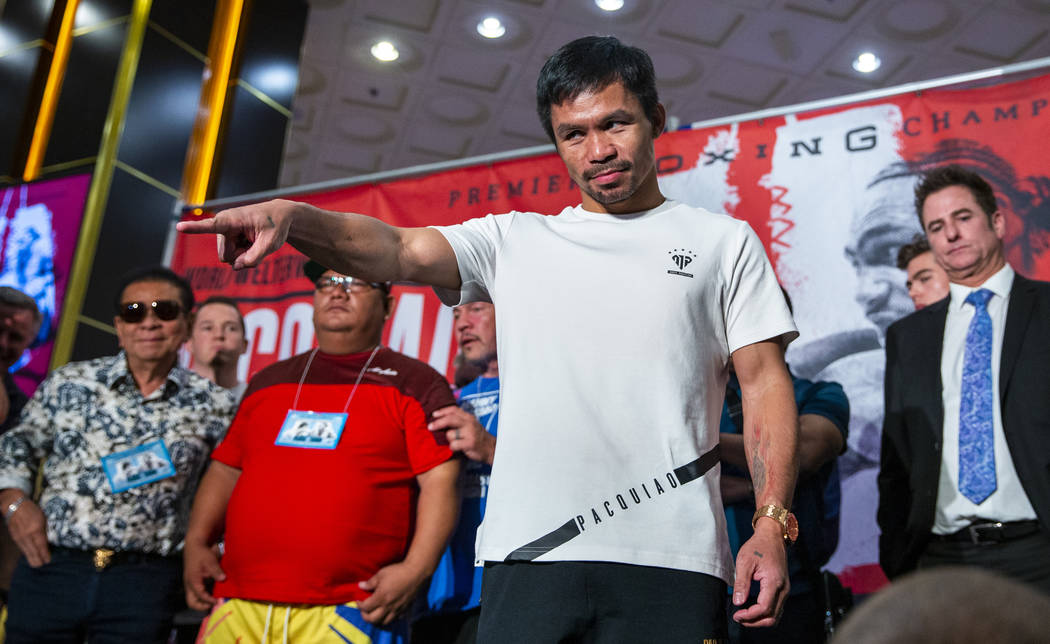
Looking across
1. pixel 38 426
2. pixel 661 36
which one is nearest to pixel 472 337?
pixel 38 426

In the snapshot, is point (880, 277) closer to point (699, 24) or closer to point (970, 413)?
point (970, 413)

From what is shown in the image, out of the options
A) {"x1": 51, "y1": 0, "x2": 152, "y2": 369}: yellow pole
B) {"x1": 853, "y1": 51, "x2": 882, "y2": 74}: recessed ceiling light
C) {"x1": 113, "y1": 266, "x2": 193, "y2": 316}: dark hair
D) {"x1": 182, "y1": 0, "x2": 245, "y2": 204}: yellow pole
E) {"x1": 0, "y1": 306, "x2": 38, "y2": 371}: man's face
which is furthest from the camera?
{"x1": 853, "y1": 51, "x2": 882, "y2": 74}: recessed ceiling light

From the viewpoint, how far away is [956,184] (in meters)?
2.73

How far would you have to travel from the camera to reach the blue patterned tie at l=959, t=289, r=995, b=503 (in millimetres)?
2287

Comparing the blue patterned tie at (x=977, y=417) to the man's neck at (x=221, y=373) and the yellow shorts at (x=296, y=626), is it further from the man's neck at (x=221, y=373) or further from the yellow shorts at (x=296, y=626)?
the man's neck at (x=221, y=373)

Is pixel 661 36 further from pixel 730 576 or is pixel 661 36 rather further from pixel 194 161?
pixel 730 576

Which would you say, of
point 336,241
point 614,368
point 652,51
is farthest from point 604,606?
point 652,51

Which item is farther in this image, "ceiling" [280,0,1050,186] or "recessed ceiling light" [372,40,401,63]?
"recessed ceiling light" [372,40,401,63]

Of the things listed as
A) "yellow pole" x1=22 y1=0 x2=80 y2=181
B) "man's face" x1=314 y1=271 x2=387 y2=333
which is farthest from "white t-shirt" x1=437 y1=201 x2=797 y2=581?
"yellow pole" x1=22 y1=0 x2=80 y2=181

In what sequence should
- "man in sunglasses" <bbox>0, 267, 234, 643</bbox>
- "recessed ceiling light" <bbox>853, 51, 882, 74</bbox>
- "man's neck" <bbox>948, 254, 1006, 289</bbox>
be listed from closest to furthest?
"man in sunglasses" <bbox>0, 267, 234, 643</bbox> → "man's neck" <bbox>948, 254, 1006, 289</bbox> → "recessed ceiling light" <bbox>853, 51, 882, 74</bbox>

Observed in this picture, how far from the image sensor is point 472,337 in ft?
9.62

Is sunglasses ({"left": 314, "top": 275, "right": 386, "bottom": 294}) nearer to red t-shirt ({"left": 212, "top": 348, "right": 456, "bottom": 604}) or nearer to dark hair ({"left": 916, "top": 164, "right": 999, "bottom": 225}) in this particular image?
red t-shirt ({"left": 212, "top": 348, "right": 456, "bottom": 604})

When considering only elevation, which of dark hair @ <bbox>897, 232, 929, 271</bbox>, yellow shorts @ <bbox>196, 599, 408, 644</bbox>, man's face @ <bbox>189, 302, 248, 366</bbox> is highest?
dark hair @ <bbox>897, 232, 929, 271</bbox>

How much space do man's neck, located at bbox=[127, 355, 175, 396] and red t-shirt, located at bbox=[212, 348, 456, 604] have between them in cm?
37
